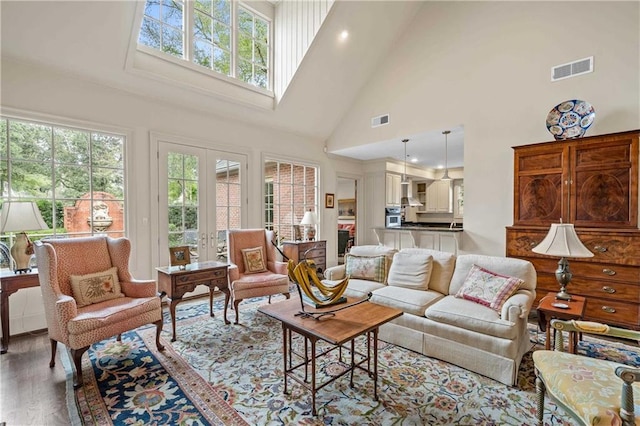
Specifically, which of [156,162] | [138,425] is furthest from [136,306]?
[156,162]

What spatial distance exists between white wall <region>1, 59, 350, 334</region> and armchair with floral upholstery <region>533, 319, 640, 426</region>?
432 cm

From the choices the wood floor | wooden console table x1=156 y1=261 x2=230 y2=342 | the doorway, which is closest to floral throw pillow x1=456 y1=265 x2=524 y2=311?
wooden console table x1=156 y1=261 x2=230 y2=342

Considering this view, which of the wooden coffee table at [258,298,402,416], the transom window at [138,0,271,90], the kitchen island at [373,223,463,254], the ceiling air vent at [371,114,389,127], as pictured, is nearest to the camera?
the wooden coffee table at [258,298,402,416]

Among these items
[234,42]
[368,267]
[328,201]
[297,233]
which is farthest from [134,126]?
[328,201]

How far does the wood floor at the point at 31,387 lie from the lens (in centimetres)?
190

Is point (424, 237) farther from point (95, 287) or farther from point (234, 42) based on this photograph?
point (95, 287)

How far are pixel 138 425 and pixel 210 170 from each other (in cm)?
351

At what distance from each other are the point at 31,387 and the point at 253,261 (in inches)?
90.1

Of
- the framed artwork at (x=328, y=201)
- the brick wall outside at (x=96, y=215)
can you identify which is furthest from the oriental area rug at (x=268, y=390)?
the framed artwork at (x=328, y=201)

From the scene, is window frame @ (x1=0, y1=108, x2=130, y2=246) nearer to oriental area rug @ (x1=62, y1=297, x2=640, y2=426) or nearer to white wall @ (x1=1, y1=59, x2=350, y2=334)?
white wall @ (x1=1, y1=59, x2=350, y2=334)

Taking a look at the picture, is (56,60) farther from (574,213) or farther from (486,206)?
(574,213)

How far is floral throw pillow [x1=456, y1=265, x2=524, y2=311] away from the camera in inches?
103

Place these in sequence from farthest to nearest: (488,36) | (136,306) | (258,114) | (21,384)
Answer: (258,114) < (488,36) < (136,306) < (21,384)

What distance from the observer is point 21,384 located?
2.25m
